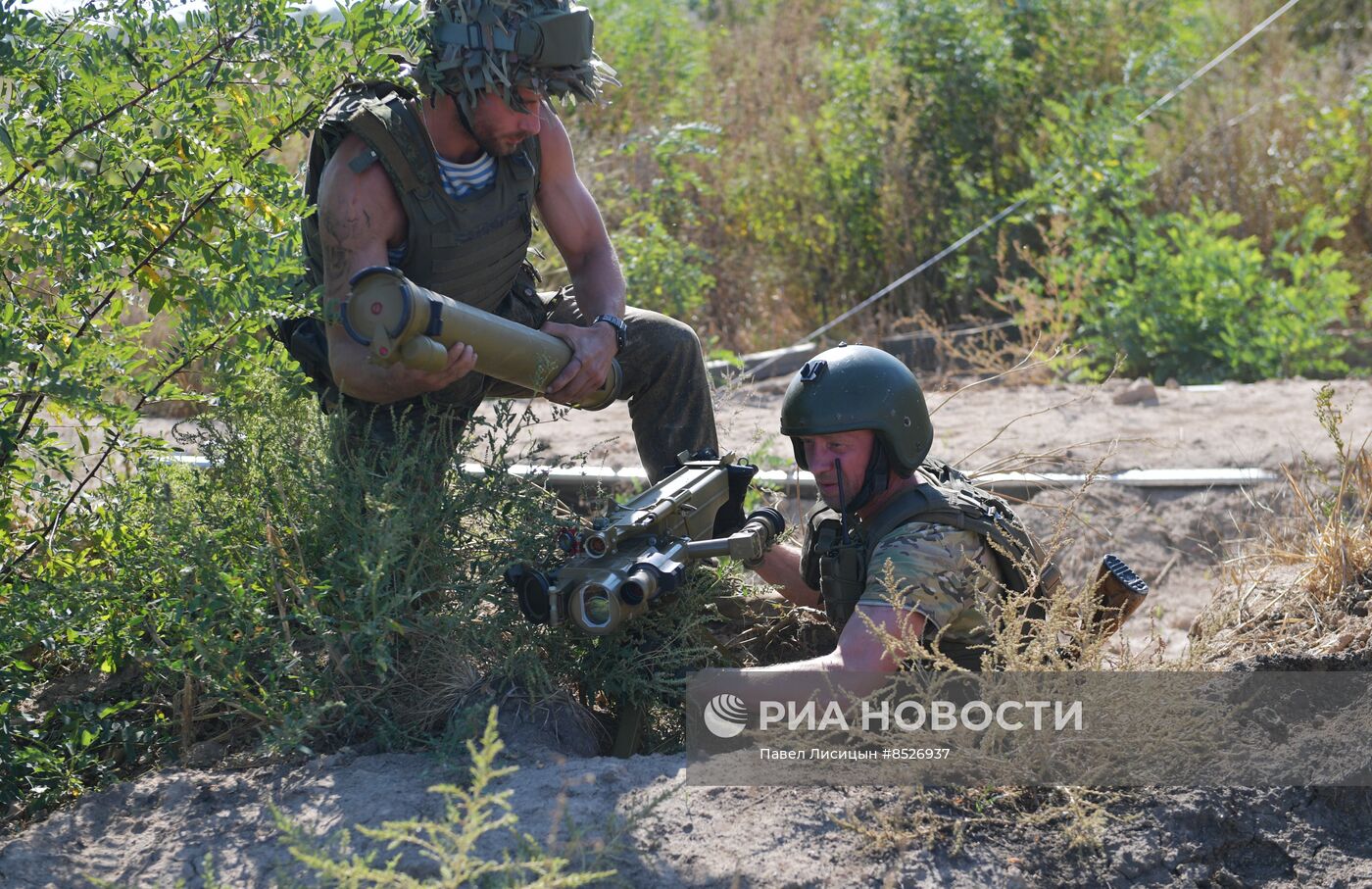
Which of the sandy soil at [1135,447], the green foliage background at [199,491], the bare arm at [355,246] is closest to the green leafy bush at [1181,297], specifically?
the sandy soil at [1135,447]

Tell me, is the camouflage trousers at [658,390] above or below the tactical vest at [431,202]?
below

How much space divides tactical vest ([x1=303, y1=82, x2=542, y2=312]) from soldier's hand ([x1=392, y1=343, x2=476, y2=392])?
53 cm

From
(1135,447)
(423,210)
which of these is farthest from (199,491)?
(1135,447)

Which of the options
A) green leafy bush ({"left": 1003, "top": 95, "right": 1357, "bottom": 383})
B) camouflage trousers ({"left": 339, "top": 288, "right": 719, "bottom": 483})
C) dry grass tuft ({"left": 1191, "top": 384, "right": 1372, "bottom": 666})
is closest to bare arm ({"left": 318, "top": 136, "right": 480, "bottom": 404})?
camouflage trousers ({"left": 339, "top": 288, "right": 719, "bottom": 483})

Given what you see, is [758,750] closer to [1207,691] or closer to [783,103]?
[1207,691]

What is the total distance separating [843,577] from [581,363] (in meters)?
1.02

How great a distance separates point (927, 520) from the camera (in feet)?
12.0

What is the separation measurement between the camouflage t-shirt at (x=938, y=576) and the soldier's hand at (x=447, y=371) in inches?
46.9

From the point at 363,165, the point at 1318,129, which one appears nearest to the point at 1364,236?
the point at 1318,129

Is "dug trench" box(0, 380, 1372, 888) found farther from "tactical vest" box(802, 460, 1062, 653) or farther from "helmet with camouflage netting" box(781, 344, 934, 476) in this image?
"helmet with camouflage netting" box(781, 344, 934, 476)

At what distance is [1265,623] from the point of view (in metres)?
4.14

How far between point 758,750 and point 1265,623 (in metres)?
1.78

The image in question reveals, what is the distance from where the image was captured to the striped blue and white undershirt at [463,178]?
413 centimetres

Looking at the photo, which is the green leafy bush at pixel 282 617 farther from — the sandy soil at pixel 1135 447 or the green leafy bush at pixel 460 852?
the sandy soil at pixel 1135 447
